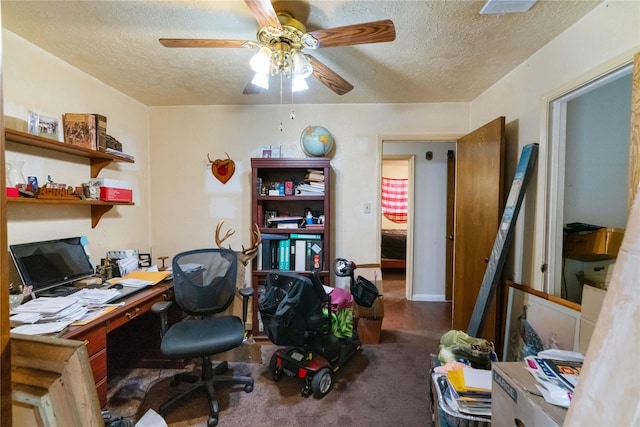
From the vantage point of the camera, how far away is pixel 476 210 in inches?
93.7

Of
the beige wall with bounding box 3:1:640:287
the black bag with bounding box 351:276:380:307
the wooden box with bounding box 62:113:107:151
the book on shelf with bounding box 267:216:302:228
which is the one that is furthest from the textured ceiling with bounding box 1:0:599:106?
the black bag with bounding box 351:276:380:307

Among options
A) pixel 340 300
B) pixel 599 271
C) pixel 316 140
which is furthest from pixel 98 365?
pixel 599 271

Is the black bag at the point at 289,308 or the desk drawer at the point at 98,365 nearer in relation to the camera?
the desk drawer at the point at 98,365

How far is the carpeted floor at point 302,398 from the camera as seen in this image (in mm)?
1710

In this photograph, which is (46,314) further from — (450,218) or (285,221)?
(450,218)

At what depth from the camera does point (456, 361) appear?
5.02 feet

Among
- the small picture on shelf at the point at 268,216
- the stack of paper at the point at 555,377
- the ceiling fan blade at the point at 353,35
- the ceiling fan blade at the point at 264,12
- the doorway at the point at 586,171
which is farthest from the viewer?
the small picture on shelf at the point at 268,216

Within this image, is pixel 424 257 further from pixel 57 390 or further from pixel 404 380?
pixel 57 390

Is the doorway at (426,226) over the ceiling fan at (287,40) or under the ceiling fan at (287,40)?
under

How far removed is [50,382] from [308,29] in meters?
1.97

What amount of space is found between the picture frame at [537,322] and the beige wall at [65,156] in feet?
11.3

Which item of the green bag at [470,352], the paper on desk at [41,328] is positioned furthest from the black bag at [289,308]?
the paper on desk at [41,328]

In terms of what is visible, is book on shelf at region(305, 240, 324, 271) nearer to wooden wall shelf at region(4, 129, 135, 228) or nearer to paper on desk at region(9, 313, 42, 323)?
wooden wall shelf at region(4, 129, 135, 228)

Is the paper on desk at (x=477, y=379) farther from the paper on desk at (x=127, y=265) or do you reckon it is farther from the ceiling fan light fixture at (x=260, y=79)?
the paper on desk at (x=127, y=265)
